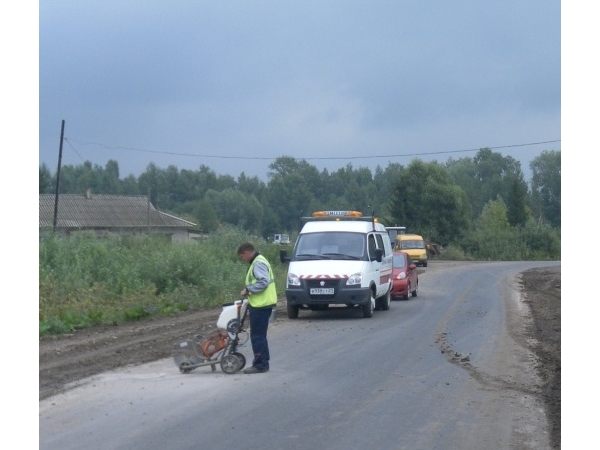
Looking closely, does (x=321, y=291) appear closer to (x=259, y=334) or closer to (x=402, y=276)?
(x=402, y=276)

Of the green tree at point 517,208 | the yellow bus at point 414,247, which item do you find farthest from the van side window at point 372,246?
the green tree at point 517,208

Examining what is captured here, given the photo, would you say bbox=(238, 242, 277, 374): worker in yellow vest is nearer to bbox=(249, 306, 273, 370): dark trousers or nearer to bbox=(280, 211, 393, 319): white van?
bbox=(249, 306, 273, 370): dark trousers

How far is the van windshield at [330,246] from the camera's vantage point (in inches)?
923

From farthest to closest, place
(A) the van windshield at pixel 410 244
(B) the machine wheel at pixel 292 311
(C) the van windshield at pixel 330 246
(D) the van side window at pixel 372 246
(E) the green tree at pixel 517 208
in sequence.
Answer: (E) the green tree at pixel 517 208, (A) the van windshield at pixel 410 244, (D) the van side window at pixel 372 246, (C) the van windshield at pixel 330 246, (B) the machine wheel at pixel 292 311

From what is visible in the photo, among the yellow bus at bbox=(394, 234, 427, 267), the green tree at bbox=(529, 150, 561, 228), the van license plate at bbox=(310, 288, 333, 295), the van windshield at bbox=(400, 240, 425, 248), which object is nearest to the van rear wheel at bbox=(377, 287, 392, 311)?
the van license plate at bbox=(310, 288, 333, 295)

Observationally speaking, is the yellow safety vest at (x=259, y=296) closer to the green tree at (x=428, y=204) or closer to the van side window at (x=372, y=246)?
the van side window at (x=372, y=246)

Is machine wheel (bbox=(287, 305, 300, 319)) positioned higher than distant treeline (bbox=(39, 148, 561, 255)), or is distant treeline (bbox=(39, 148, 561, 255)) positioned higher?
distant treeline (bbox=(39, 148, 561, 255))

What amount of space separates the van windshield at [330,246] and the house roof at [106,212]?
42448 millimetres

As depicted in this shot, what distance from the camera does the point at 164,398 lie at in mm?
11414

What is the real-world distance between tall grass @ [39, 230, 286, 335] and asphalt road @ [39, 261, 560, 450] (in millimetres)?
5343

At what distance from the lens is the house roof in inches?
2606

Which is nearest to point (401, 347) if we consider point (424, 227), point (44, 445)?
point (44, 445)

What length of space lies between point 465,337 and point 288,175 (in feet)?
247

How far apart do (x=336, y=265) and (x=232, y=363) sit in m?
9.78
